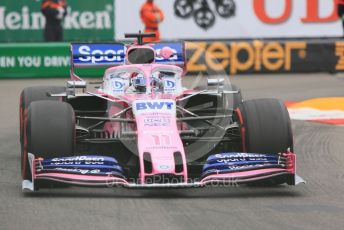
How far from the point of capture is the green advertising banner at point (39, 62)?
21297 millimetres

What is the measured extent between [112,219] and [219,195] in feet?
4.58

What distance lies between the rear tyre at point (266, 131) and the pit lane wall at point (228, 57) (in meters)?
12.1

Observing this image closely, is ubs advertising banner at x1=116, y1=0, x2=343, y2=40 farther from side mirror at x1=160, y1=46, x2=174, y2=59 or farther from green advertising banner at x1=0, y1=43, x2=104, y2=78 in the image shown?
side mirror at x1=160, y1=46, x2=174, y2=59

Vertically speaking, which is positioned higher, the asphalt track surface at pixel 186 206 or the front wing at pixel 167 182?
the front wing at pixel 167 182

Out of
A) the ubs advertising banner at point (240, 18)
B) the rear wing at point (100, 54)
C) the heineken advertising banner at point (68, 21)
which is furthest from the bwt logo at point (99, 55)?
the ubs advertising banner at point (240, 18)

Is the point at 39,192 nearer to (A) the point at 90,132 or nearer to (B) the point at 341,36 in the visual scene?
(A) the point at 90,132

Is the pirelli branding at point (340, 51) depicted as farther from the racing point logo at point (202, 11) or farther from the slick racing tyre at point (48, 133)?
the slick racing tyre at point (48, 133)

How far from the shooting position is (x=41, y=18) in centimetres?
2211

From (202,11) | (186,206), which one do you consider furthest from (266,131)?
(202,11)

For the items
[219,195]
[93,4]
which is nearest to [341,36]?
[93,4]

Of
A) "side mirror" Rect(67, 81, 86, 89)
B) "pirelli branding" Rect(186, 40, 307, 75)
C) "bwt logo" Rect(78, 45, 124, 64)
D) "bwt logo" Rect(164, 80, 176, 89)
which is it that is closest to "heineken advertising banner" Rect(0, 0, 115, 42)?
"pirelli branding" Rect(186, 40, 307, 75)

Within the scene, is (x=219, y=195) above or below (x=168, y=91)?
below

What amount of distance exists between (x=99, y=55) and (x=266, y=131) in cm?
313

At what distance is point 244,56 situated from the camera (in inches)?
858
